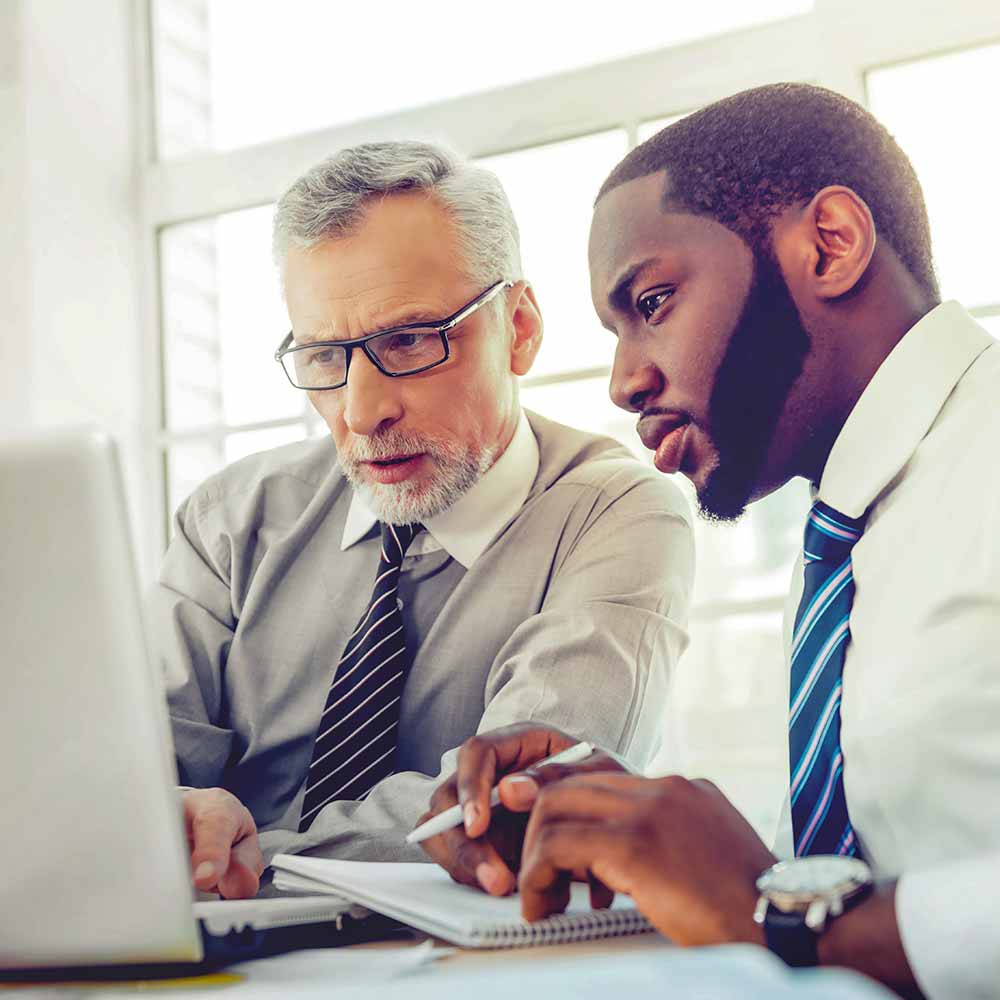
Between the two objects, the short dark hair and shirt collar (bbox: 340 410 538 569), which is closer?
the short dark hair

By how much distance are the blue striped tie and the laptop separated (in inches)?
24.4

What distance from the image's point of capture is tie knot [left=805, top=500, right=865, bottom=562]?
1126mm

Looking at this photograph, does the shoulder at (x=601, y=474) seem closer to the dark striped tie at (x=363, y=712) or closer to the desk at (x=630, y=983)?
the dark striped tie at (x=363, y=712)

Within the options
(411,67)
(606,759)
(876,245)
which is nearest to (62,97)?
(411,67)

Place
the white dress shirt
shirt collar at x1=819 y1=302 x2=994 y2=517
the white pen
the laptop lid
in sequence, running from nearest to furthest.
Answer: the laptop lid, the white pen, the white dress shirt, shirt collar at x1=819 y1=302 x2=994 y2=517

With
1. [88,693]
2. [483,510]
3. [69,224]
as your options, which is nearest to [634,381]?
[483,510]

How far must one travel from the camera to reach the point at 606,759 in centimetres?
93

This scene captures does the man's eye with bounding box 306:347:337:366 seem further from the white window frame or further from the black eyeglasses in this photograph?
the white window frame

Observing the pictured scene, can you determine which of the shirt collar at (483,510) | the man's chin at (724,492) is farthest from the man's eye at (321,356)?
the man's chin at (724,492)

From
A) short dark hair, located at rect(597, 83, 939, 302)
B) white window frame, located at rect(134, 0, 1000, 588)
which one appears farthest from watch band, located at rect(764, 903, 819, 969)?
white window frame, located at rect(134, 0, 1000, 588)

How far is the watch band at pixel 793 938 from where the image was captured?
2.16 feet

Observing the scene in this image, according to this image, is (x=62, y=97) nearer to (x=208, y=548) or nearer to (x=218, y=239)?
(x=218, y=239)

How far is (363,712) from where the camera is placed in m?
1.46

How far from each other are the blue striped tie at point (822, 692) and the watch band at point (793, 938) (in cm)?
36
